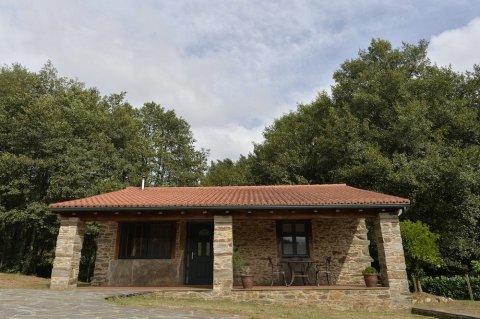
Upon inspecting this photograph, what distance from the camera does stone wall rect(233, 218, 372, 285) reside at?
38.7 ft

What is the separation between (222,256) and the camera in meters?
9.85

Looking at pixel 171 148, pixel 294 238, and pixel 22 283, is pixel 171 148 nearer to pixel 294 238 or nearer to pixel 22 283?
pixel 22 283

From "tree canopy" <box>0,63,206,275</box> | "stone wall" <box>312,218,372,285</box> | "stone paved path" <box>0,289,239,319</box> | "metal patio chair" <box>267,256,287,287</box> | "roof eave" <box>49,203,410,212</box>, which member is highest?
"tree canopy" <box>0,63,206,275</box>

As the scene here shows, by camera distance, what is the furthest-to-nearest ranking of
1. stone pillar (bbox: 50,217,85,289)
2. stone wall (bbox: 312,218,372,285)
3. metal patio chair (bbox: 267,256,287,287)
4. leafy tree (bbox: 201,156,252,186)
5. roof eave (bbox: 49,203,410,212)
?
leafy tree (bbox: 201,156,252,186), stone wall (bbox: 312,218,372,285), metal patio chair (bbox: 267,256,287,287), roof eave (bbox: 49,203,410,212), stone pillar (bbox: 50,217,85,289)

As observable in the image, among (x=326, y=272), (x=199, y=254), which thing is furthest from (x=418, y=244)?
(x=199, y=254)

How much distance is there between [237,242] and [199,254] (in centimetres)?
138

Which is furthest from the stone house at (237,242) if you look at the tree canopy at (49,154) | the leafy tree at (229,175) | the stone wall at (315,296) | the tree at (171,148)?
the tree at (171,148)

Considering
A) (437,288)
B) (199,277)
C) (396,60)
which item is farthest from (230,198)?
(396,60)

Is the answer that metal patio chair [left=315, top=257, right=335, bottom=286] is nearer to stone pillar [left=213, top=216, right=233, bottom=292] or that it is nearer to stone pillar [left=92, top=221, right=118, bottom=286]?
stone pillar [left=213, top=216, right=233, bottom=292]

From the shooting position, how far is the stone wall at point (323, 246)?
11781mm

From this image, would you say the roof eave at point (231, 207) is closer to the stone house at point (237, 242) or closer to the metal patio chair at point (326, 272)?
the stone house at point (237, 242)

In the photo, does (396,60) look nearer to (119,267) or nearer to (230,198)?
(230,198)

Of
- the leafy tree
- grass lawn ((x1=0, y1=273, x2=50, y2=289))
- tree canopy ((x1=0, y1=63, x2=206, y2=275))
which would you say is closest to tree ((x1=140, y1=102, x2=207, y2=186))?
tree canopy ((x1=0, y1=63, x2=206, y2=275))

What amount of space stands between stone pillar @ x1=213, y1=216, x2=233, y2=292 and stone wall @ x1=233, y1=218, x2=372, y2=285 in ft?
7.25
